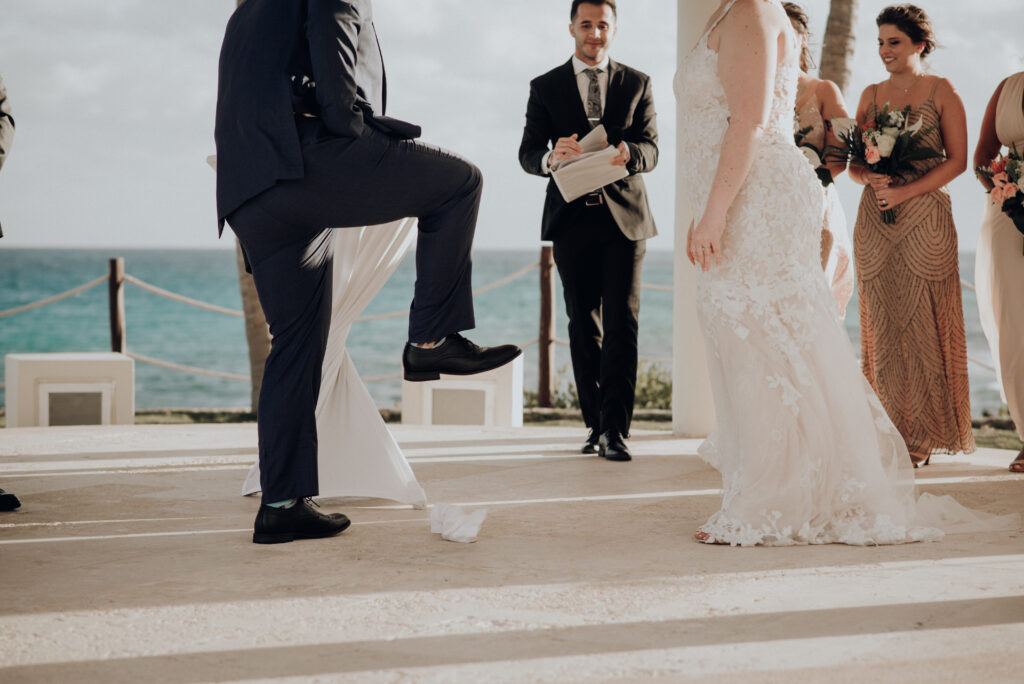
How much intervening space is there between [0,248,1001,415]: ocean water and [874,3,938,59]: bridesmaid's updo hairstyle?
2245cm

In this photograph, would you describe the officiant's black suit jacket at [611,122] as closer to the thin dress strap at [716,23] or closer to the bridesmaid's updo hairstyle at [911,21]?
the bridesmaid's updo hairstyle at [911,21]

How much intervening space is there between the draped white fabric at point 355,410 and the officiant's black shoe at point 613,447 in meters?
1.58

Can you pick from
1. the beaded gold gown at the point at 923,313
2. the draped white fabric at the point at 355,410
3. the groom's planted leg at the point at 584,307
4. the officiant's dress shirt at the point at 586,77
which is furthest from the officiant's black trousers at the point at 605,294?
the draped white fabric at the point at 355,410

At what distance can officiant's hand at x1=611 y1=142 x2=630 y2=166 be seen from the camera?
212 inches

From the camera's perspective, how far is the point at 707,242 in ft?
12.9

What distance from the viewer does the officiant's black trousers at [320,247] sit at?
11.3 feet

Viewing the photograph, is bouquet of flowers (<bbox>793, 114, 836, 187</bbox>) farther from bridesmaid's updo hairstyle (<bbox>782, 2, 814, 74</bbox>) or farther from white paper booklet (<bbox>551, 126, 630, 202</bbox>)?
white paper booklet (<bbox>551, 126, 630, 202</bbox>)

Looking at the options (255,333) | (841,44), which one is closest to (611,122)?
(841,44)

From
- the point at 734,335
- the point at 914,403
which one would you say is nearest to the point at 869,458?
the point at 734,335

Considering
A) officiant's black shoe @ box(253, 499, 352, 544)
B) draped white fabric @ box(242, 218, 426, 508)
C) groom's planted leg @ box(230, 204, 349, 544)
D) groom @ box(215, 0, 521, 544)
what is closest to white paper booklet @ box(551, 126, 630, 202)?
draped white fabric @ box(242, 218, 426, 508)

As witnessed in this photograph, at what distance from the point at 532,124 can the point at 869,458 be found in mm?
2889

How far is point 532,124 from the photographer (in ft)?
19.6

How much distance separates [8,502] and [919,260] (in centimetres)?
456

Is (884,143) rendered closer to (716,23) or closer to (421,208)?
(716,23)
